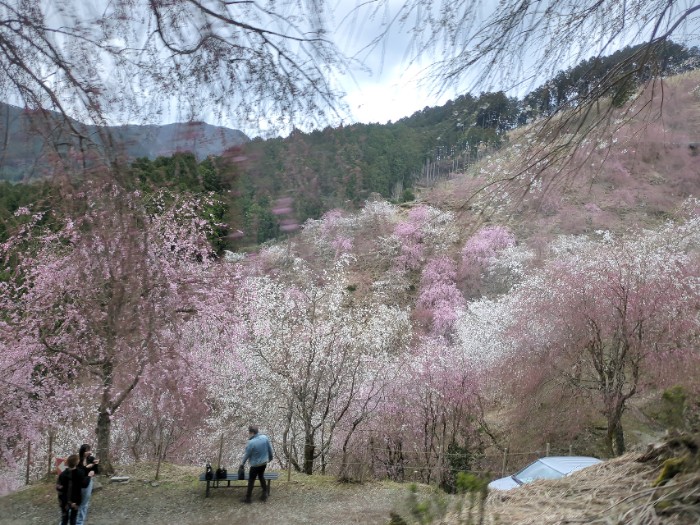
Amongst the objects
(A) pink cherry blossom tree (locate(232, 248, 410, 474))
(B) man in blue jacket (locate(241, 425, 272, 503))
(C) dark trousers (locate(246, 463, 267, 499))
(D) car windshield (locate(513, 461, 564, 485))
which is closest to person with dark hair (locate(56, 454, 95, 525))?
(B) man in blue jacket (locate(241, 425, 272, 503))


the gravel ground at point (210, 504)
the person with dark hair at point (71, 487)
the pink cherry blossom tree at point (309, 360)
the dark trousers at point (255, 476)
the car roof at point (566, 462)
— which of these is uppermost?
the pink cherry blossom tree at point (309, 360)

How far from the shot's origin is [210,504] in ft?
28.8

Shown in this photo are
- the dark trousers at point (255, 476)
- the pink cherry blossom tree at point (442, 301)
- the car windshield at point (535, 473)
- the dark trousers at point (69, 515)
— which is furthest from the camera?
the pink cherry blossom tree at point (442, 301)

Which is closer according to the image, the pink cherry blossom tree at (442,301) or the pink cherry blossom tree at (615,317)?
the pink cherry blossom tree at (615,317)

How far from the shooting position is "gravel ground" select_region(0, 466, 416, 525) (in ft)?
26.5

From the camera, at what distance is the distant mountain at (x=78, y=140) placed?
2.27m

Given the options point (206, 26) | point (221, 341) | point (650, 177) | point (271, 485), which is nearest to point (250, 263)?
point (206, 26)

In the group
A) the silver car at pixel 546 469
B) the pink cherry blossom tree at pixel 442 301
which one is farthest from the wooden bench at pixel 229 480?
the pink cherry blossom tree at pixel 442 301

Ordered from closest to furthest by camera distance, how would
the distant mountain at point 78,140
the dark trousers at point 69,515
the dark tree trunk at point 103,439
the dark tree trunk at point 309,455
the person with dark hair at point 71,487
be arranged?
1. the distant mountain at point 78,140
2. the person with dark hair at point 71,487
3. the dark trousers at point 69,515
4. the dark tree trunk at point 103,439
5. the dark tree trunk at point 309,455

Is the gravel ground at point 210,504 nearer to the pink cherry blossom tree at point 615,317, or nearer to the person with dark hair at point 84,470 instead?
the person with dark hair at point 84,470

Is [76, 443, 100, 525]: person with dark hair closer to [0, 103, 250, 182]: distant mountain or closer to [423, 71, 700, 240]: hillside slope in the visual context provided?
[0, 103, 250, 182]: distant mountain

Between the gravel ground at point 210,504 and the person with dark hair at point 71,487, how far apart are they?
4.69 feet

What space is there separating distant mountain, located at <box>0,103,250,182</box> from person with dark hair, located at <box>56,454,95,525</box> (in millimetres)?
4968

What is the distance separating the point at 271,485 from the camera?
9781 mm
